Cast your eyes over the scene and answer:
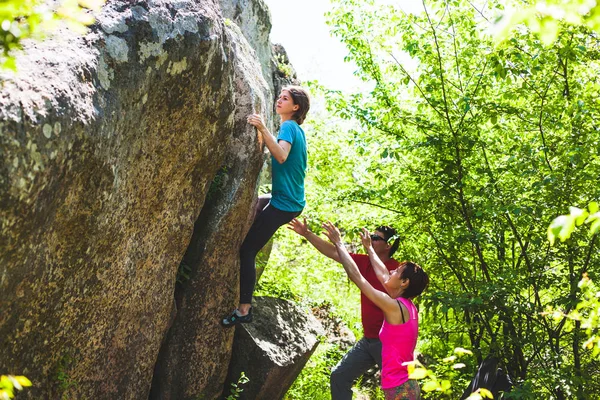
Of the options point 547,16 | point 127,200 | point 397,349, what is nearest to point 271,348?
point 397,349

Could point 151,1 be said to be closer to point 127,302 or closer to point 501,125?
point 127,302

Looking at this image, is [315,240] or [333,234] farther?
[315,240]

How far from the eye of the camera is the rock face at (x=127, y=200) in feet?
13.6

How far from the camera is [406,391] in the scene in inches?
223

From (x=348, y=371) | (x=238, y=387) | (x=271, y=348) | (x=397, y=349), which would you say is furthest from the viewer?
(x=271, y=348)

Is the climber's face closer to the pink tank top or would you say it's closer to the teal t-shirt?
the teal t-shirt

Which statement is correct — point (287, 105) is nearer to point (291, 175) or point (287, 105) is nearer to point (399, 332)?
point (291, 175)

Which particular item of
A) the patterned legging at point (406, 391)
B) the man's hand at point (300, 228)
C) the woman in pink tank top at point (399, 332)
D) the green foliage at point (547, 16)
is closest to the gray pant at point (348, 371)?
the woman in pink tank top at point (399, 332)

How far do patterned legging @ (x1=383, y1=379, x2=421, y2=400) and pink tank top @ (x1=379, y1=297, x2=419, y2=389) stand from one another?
0.03m

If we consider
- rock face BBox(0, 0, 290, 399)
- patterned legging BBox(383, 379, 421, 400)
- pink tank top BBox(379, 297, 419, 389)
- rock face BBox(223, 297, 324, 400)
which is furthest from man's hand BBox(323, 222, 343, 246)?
rock face BBox(223, 297, 324, 400)

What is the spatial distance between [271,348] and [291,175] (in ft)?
7.76

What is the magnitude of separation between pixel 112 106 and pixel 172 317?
2566 millimetres

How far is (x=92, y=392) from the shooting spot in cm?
547

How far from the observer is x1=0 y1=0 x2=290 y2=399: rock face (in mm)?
4137
